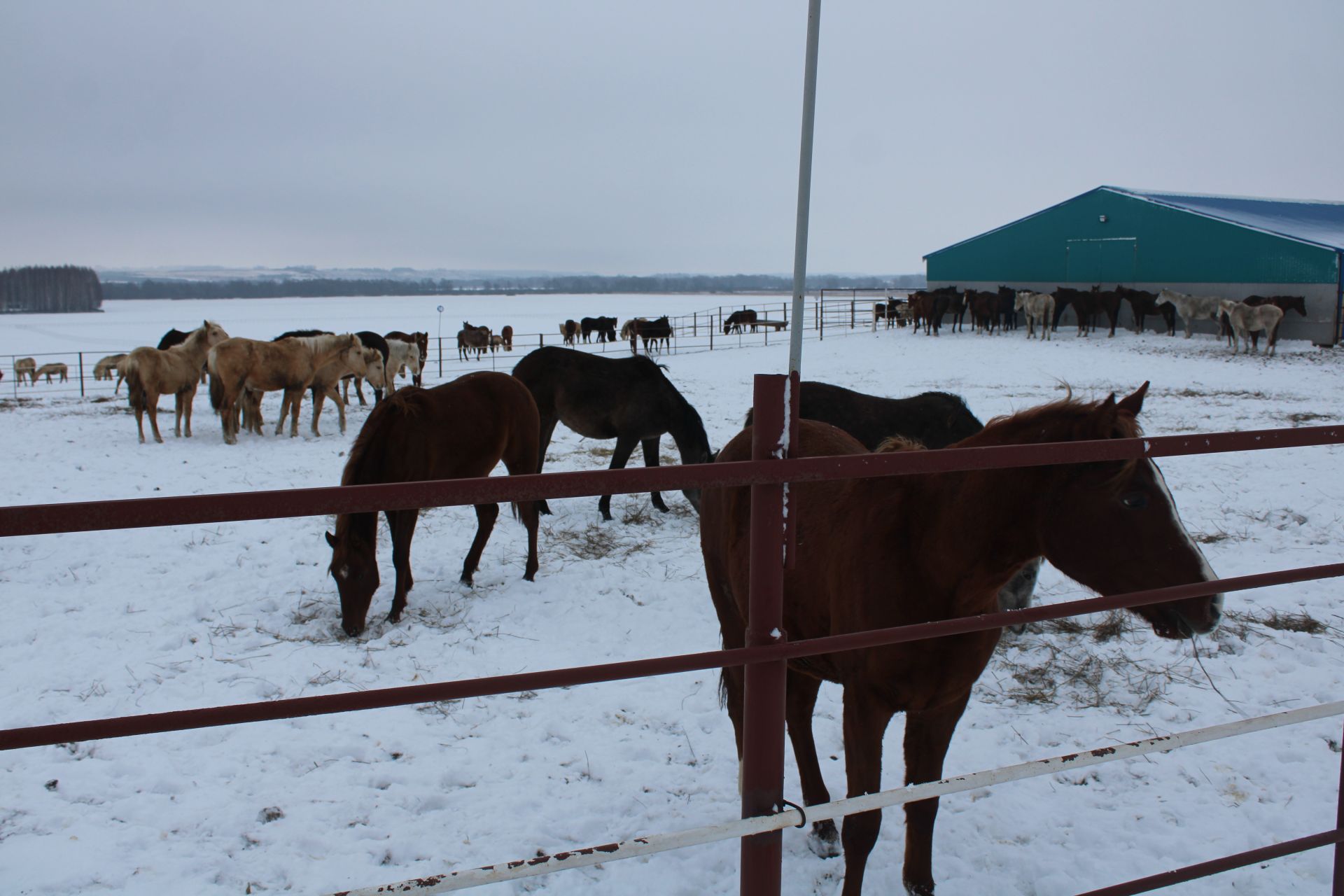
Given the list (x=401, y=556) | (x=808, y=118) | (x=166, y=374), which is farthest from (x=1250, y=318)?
(x=166, y=374)

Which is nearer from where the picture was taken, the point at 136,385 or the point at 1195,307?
the point at 136,385

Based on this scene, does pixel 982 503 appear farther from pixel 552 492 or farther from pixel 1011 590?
pixel 1011 590

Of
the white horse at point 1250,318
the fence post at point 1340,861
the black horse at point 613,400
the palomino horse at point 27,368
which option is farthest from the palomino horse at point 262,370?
the white horse at point 1250,318

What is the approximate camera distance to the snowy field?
3160 millimetres

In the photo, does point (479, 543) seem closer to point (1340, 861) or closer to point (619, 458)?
point (619, 458)

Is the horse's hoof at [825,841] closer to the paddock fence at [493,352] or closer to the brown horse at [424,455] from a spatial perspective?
the brown horse at [424,455]

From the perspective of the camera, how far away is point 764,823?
1.64 metres

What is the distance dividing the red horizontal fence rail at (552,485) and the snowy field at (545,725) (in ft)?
2.71

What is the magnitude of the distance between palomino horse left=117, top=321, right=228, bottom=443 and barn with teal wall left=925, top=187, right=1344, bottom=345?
29291 millimetres

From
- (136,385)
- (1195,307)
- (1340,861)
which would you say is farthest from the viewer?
(1195,307)

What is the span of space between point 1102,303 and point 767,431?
32.8 metres

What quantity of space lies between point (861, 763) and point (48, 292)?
12208cm

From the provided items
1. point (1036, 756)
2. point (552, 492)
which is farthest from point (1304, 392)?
point (552, 492)

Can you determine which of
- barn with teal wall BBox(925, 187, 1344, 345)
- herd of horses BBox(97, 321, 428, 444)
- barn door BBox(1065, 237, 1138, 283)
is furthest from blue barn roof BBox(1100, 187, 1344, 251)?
herd of horses BBox(97, 321, 428, 444)
